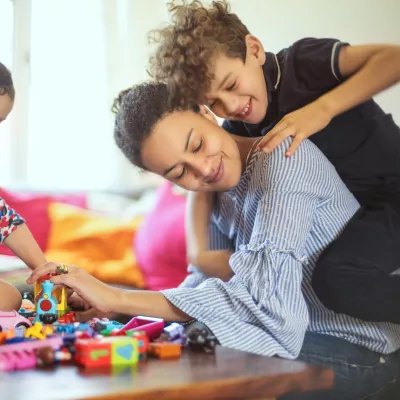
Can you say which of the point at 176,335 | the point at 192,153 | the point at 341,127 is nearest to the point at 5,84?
the point at 192,153

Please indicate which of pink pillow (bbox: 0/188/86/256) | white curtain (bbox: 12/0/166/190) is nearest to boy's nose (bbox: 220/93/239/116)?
pink pillow (bbox: 0/188/86/256)

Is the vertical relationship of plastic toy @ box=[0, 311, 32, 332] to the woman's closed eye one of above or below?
below

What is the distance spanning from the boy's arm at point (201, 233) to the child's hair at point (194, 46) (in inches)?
9.9

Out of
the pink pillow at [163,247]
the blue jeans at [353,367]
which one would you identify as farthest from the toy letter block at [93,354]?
the pink pillow at [163,247]

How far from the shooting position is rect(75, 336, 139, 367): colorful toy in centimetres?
75

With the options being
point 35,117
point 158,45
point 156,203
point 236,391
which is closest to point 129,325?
point 236,391

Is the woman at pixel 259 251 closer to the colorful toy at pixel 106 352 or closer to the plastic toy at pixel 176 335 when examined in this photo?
the plastic toy at pixel 176 335

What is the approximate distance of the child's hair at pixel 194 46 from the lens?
1.26 meters

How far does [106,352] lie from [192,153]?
49 centimetres

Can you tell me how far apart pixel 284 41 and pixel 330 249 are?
4.26 feet

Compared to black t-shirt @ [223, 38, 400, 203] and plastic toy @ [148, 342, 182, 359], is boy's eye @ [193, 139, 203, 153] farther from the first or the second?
plastic toy @ [148, 342, 182, 359]

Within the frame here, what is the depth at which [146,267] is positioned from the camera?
2.17 metres

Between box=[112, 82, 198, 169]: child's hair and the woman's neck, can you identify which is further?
the woman's neck

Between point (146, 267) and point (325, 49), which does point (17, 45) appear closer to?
point (146, 267)
